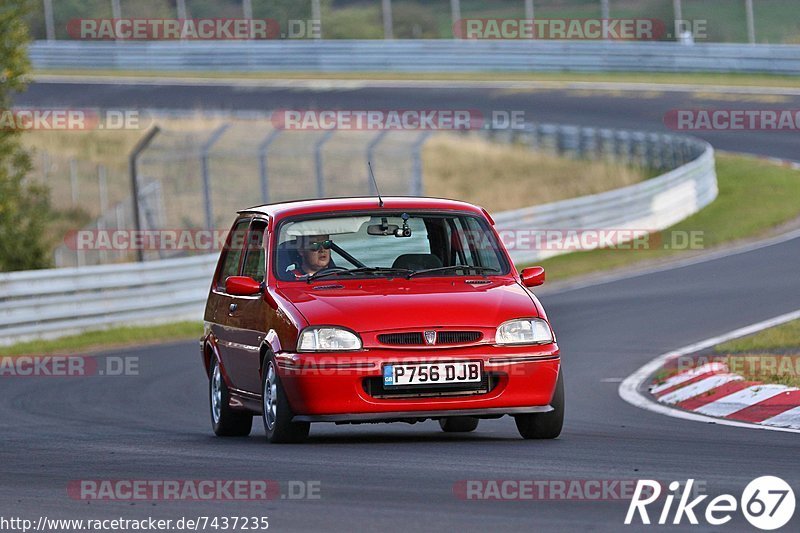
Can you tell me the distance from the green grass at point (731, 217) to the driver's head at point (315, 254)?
1347 cm

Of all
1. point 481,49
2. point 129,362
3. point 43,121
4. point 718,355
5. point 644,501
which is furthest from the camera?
point 481,49

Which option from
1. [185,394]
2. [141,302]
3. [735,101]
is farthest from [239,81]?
[185,394]

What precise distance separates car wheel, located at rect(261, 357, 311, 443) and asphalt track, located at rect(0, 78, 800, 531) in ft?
0.69

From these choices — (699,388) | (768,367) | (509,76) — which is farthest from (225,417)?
(509,76)

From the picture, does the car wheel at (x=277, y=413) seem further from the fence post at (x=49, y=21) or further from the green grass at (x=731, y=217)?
the fence post at (x=49, y=21)

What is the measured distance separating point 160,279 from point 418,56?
29755 millimetres

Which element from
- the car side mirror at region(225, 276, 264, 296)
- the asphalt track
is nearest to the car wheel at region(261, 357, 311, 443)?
the asphalt track

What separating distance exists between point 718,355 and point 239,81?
38.2 m

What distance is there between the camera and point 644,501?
6.22 metres

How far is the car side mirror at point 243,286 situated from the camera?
9414mm

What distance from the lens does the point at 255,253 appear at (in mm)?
10031

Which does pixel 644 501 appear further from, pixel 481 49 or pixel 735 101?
pixel 481 49

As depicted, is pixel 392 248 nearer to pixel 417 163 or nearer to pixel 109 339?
pixel 109 339

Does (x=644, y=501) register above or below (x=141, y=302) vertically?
above
